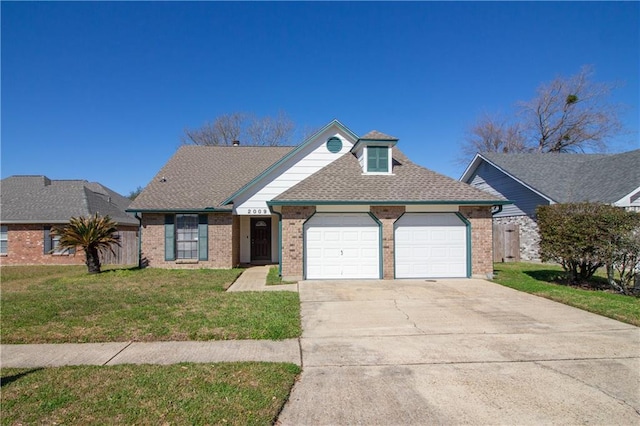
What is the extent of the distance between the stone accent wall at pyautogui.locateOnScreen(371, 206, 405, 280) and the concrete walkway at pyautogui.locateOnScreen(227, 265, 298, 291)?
332 cm

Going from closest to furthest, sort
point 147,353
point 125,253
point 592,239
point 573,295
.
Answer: point 147,353 → point 573,295 → point 592,239 → point 125,253

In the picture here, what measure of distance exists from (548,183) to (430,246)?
10.3 meters

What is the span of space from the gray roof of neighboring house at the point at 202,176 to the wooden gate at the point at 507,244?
41.1ft

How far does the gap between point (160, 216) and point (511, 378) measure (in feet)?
46.2

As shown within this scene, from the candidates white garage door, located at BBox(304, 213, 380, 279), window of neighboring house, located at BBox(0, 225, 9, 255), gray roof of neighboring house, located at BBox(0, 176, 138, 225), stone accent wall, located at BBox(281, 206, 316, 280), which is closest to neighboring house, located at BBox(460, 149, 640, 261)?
white garage door, located at BBox(304, 213, 380, 279)

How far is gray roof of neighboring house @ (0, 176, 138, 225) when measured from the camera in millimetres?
18188

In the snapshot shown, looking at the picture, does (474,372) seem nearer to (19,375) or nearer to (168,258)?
(19,375)

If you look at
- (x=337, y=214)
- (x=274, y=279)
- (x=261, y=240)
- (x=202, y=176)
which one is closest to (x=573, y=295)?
(x=337, y=214)

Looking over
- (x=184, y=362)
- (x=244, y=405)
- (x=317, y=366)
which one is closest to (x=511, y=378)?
(x=317, y=366)

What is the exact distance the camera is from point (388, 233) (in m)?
12.1

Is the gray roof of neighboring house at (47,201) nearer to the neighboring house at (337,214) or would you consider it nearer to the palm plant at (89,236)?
the palm plant at (89,236)

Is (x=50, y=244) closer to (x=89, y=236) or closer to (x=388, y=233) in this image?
(x=89, y=236)

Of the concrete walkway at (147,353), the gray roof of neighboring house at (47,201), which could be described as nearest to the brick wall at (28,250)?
the gray roof of neighboring house at (47,201)

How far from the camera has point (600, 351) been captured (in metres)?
5.30
